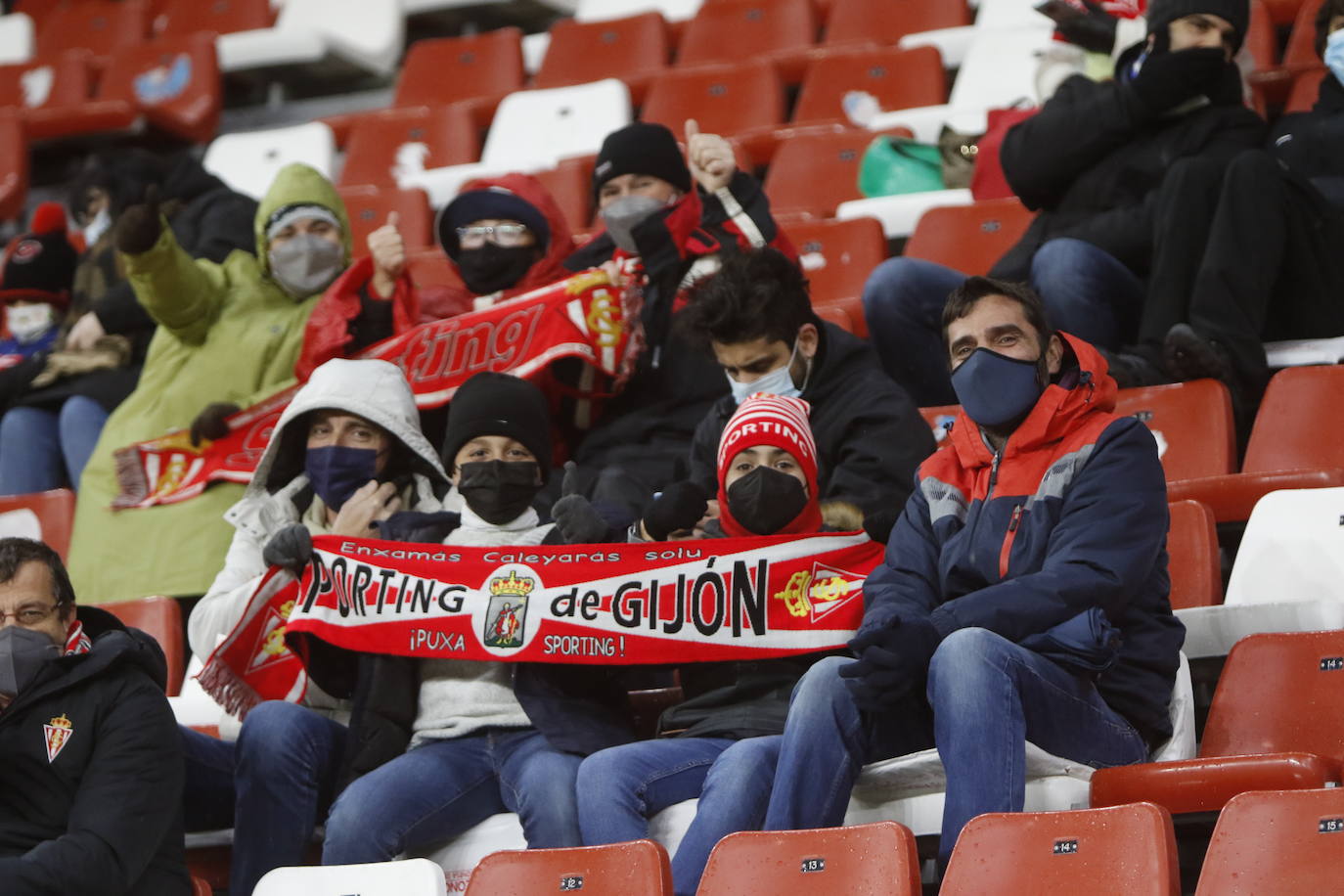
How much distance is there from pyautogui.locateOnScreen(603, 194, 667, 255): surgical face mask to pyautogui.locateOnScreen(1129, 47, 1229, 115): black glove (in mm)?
1098

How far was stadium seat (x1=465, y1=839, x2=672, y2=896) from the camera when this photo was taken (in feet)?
9.37

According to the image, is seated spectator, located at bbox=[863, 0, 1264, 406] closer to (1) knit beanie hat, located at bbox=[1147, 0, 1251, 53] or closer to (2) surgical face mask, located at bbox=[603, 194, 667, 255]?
(1) knit beanie hat, located at bbox=[1147, 0, 1251, 53]

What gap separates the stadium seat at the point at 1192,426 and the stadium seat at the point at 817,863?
1467mm

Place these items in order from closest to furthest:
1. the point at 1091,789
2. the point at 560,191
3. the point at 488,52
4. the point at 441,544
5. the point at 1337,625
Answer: the point at 1091,789, the point at 1337,625, the point at 441,544, the point at 560,191, the point at 488,52

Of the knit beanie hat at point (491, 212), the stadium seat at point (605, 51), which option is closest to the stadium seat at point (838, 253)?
the knit beanie hat at point (491, 212)

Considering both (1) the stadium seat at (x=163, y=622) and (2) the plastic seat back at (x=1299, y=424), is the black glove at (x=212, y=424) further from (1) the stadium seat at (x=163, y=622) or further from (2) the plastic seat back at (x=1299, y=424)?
(2) the plastic seat back at (x=1299, y=424)

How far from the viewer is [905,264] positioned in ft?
14.6

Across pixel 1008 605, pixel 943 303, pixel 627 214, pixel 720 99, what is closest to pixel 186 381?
pixel 627 214

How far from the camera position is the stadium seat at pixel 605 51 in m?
7.34

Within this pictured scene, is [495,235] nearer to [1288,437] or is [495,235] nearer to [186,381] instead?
[186,381]

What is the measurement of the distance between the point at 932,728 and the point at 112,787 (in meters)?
1.27

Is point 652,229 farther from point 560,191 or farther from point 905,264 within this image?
point 560,191

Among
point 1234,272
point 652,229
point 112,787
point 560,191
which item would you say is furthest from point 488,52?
point 112,787

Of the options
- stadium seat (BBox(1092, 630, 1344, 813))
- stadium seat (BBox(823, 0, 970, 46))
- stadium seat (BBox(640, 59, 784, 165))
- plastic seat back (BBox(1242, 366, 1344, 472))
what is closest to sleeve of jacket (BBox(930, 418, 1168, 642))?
stadium seat (BBox(1092, 630, 1344, 813))
